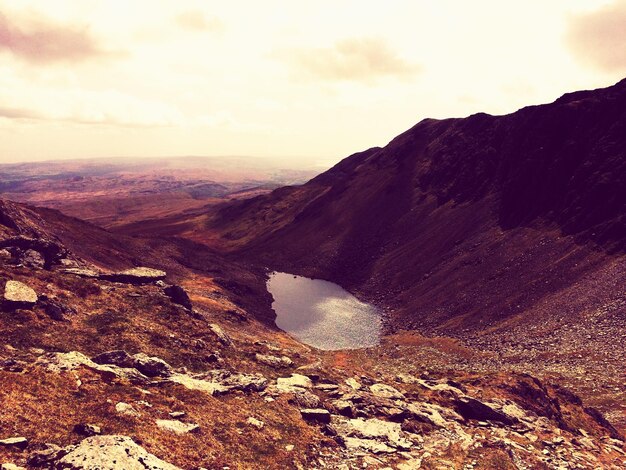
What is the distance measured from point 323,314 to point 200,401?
62306mm

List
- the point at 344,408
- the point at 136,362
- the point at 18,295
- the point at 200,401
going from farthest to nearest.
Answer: the point at 18,295, the point at 344,408, the point at 136,362, the point at 200,401

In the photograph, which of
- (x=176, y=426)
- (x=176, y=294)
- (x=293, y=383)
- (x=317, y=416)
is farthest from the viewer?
(x=176, y=294)

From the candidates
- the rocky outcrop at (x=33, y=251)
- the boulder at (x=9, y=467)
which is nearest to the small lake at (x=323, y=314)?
the rocky outcrop at (x=33, y=251)

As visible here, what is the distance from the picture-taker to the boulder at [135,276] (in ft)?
147

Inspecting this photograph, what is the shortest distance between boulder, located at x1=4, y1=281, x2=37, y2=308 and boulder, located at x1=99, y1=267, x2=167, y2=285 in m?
11.1

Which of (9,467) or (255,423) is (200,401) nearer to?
(255,423)

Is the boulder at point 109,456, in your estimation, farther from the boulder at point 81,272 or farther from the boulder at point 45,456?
the boulder at point 81,272

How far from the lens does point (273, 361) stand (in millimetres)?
37344

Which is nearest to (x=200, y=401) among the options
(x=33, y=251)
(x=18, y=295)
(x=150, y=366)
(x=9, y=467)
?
(x=150, y=366)

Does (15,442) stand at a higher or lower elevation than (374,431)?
higher

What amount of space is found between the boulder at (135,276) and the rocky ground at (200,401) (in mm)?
163

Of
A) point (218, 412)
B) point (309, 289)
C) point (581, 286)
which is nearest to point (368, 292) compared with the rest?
point (309, 289)

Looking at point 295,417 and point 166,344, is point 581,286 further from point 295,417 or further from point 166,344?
point 166,344

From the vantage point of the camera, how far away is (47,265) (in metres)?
42.8
